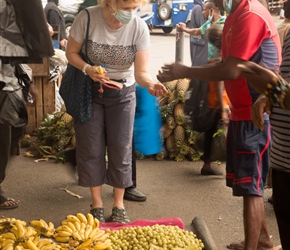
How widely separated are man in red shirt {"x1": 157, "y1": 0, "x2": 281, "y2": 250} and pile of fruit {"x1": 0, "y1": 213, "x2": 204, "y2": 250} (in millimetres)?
531

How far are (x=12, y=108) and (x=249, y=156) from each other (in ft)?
6.42

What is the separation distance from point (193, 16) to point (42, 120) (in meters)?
4.16

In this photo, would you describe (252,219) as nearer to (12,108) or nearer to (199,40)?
(12,108)

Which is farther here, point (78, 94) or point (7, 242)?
point (78, 94)

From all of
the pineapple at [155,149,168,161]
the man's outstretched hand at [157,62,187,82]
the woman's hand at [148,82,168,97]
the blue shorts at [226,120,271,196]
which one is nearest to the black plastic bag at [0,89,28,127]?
the woman's hand at [148,82,168,97]

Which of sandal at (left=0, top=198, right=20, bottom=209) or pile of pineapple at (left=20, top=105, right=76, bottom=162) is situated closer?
sandal at (left=0, top=198, right=20, bottom=209)

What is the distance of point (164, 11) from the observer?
2075 cm

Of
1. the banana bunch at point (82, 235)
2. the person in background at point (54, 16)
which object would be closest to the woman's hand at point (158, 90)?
the banana bunch at point (82, 235)

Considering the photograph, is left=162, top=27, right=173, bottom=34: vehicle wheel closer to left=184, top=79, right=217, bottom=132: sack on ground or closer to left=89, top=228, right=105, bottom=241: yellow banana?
left=184, top=79, right=217, bottom=132: sack on ground

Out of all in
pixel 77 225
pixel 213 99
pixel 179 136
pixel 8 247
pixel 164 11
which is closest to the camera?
pixel 8 247

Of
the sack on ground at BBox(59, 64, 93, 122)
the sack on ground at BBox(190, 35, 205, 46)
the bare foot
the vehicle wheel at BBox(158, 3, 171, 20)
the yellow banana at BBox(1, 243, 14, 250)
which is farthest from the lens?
the vehicle wheel at BBox(158, 3, 171, 20)

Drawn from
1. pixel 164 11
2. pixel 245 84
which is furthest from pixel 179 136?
pixel 164 11

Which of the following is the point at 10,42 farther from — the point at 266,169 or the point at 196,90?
the point at 266,169

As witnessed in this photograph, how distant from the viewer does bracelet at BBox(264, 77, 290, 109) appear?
106 inches
